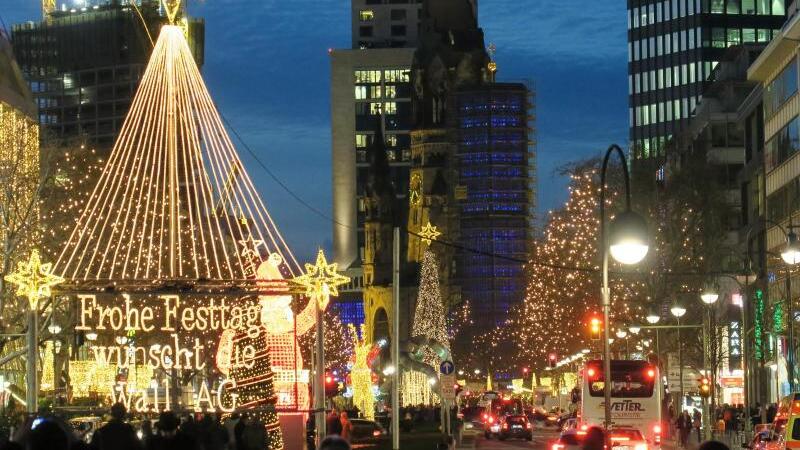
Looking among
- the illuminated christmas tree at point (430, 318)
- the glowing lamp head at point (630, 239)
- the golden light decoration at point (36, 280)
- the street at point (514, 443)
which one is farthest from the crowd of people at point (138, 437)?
the illuminated christmas tree at point (430, 318)

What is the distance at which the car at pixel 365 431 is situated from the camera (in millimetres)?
59062

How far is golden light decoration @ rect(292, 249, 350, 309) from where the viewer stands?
36.5 m

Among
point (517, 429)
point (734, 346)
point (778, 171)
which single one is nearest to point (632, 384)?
point (778, 171)

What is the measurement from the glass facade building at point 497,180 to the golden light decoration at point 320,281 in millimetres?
132090

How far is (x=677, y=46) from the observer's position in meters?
158

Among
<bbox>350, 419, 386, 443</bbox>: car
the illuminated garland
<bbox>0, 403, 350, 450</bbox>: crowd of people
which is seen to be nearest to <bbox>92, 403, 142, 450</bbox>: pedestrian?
<bbox>0, 403, 350, 450</bbox>: crowd of people

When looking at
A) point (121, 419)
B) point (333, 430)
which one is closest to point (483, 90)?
point (333, 430)

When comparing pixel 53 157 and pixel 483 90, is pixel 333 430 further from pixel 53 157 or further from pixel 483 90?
pixel 483 90

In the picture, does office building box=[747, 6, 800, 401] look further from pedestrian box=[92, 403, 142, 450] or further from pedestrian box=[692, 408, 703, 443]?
pedestrian box=[92, 403, 142, 450]

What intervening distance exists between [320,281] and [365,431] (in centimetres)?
2431

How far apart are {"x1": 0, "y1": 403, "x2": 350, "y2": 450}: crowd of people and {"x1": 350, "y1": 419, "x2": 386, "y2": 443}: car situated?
2195 cm

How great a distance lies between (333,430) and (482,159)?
134451 mm

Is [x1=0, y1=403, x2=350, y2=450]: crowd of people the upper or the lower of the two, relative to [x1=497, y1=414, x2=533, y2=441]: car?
upper

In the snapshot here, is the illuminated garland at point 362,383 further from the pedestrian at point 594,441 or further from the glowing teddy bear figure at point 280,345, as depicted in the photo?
the pedestrian at point 594,441
